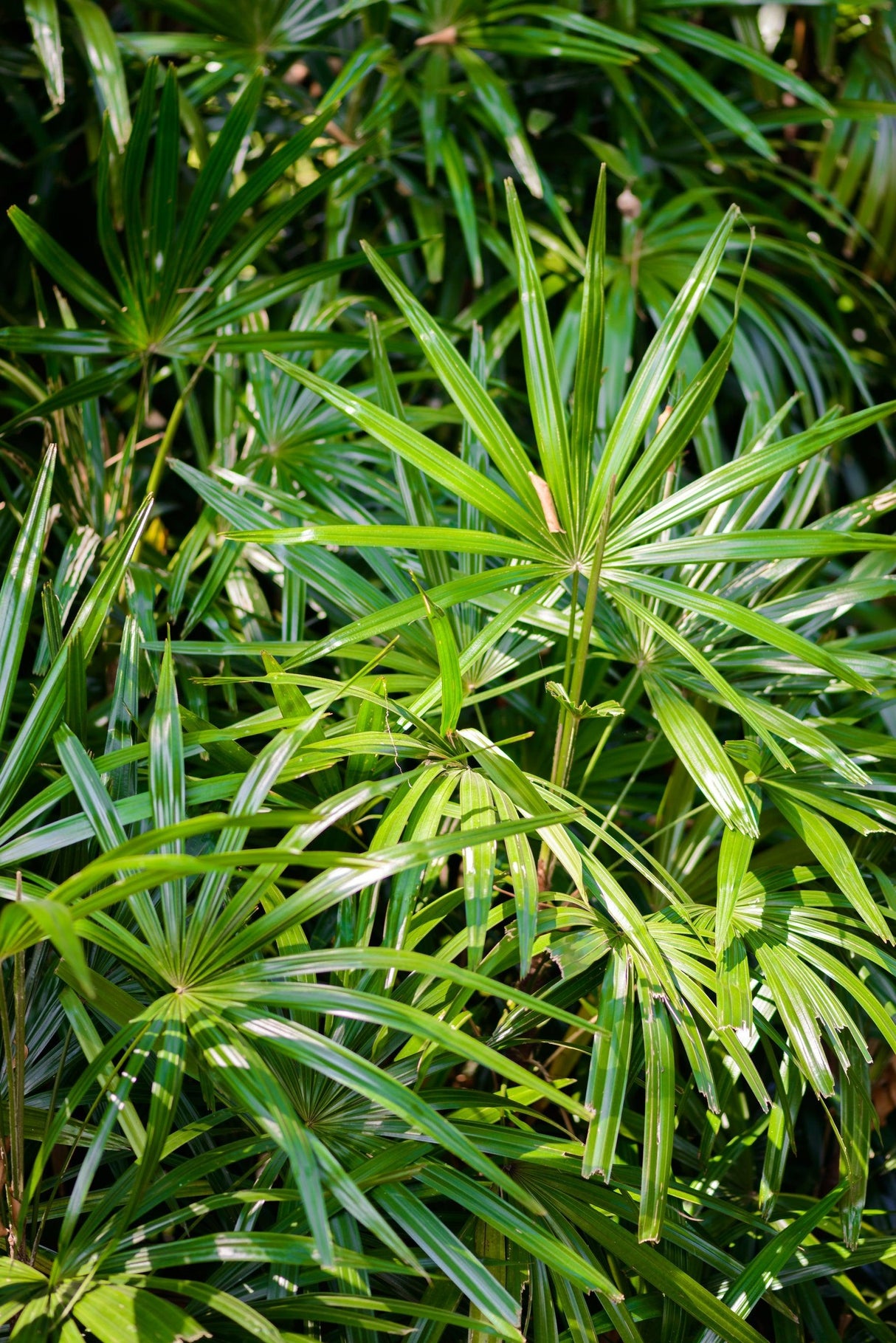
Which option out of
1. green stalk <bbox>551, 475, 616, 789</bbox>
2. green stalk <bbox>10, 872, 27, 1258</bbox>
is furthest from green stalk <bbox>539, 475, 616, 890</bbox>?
green stalk <bbox>10, 872, 27, 1258</bbox>

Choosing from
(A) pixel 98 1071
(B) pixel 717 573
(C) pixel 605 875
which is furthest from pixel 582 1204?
(B) pixel 717 573

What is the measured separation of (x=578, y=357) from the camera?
0.80 meters

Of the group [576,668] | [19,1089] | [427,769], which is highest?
[576,668]

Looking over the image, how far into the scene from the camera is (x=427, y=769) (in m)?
0.74

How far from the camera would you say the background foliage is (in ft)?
2.06

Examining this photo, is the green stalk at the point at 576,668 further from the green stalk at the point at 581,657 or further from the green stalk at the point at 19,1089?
the green stalk at the point at 19,1089

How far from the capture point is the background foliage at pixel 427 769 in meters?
0.63

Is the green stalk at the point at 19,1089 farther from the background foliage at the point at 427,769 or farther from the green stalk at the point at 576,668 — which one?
the green stalk at the point at 576,668

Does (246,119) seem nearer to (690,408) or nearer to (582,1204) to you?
(690,408)

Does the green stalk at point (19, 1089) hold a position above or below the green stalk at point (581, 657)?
below

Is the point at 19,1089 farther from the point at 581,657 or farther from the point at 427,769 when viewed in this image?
the point at 581,657

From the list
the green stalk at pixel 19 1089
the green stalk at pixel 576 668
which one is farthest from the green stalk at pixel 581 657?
the green stalk at pixel 19 1089

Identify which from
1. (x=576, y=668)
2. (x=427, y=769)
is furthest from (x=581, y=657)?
(x=427, y=769)

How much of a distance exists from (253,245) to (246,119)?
0.41 feet
